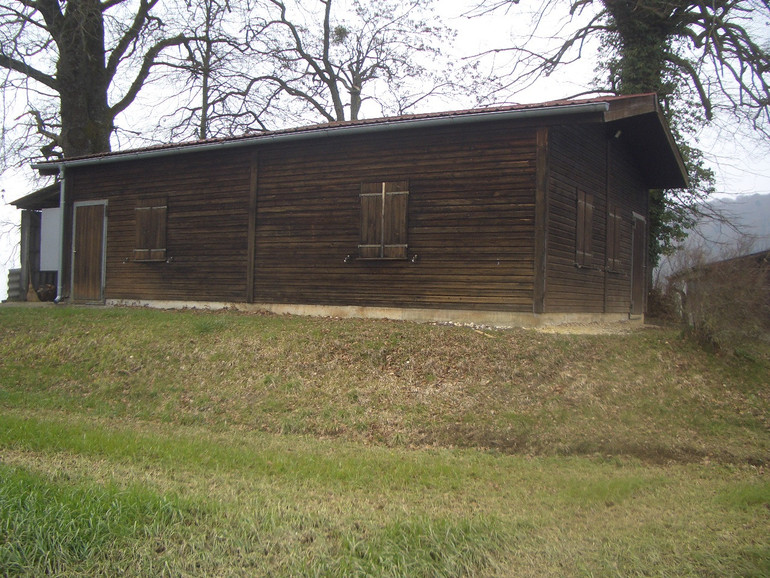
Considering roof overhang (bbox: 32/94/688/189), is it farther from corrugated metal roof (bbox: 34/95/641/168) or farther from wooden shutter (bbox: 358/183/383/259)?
wooden shutter (bbox: 358/183/383/259)

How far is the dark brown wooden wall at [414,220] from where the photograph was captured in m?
12.0

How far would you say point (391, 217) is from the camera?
12.9 meters

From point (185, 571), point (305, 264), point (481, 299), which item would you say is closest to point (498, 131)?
point (481, 299)

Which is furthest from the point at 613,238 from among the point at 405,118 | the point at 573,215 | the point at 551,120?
the point at 405,118

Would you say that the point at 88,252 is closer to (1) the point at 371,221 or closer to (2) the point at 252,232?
(2) the point at 252,232

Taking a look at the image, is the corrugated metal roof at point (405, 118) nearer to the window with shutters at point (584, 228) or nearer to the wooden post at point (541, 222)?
the wooden post at point (541, 222)

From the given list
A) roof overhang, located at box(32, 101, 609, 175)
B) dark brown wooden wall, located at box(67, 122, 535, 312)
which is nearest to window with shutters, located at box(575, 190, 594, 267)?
dark brown wooden wall, located at box(67, 122, 535, 312)

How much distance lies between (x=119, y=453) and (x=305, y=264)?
7536 millimetres

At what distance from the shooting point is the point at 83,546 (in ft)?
14.2

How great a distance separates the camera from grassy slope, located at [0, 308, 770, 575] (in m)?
4.36

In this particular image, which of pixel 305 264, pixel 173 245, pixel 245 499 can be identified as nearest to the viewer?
pixel 245 499

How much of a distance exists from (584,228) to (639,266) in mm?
4709

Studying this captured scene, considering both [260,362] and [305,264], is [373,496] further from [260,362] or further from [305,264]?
[305,264]

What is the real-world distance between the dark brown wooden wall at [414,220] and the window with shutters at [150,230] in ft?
8.89
